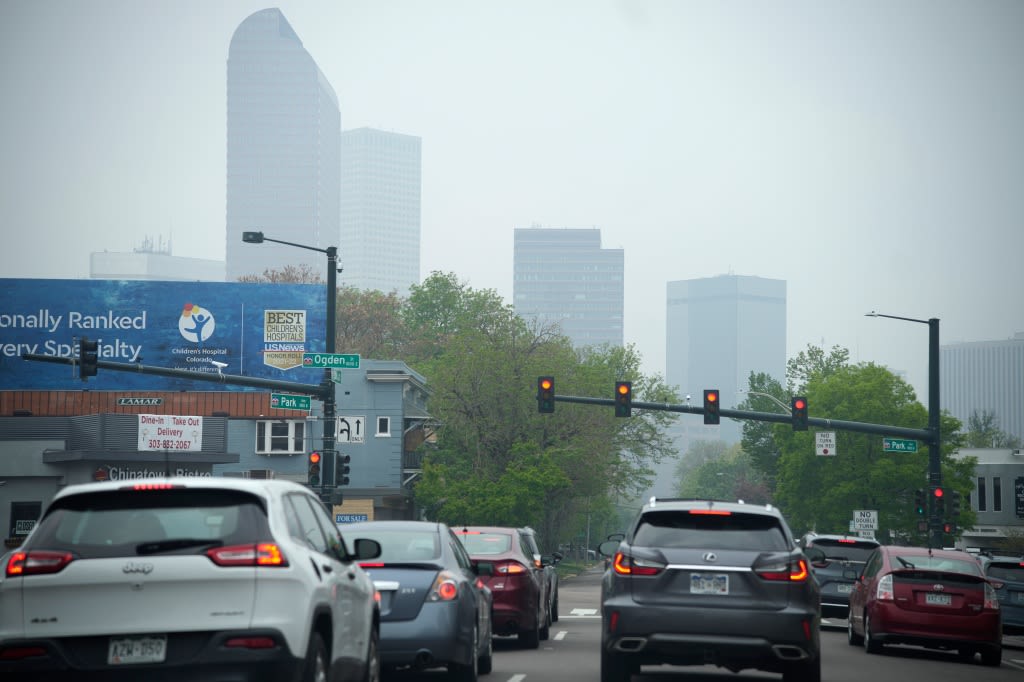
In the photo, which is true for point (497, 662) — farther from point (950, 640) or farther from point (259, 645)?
point (259, 645)

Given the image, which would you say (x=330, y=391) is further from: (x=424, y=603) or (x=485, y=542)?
(x=424, y=603)

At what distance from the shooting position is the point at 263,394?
71000mm

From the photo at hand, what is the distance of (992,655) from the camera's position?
812 inches

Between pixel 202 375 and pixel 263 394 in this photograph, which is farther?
pixel 263 394

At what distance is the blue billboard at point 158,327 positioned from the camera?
6725 centimetres

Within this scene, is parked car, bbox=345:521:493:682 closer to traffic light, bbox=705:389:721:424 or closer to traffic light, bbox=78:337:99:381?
traffic light, bbox=78:337:99:381

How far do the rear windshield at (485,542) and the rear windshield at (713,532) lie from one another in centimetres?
641

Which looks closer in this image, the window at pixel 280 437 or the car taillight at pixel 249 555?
the car taillight at pixel 249 555

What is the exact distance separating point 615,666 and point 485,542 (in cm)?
655

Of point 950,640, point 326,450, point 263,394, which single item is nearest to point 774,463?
point 263,394

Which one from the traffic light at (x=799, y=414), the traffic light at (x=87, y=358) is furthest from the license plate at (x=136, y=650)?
the traffic light at (x=799, y=414)

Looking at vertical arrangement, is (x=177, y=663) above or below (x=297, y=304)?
below

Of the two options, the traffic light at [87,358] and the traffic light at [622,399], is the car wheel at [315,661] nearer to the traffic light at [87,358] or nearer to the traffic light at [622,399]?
the traffic light at [87,358]

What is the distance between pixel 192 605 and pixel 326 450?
2588cm
